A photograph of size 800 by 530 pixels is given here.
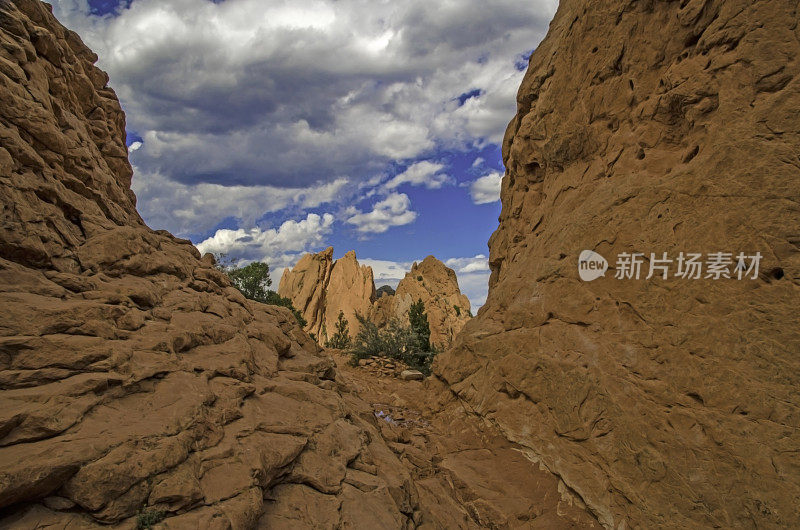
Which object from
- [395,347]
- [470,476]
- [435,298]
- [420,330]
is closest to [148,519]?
[470,476]

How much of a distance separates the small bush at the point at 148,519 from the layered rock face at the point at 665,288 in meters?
6.11

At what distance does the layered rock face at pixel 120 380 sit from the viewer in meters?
3.27

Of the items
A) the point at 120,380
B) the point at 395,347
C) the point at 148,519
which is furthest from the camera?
the point at 395,347

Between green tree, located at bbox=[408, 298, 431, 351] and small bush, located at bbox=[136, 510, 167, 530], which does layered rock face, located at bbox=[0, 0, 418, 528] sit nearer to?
small bush, located at bbox=[136, 510, 167, 530]

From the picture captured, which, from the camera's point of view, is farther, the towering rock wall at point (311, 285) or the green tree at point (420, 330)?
the towering rock wall at point (311, 285)

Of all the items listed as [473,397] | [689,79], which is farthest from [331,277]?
[689,79]

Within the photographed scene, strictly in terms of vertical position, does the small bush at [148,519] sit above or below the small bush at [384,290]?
below

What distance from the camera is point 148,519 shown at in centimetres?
322

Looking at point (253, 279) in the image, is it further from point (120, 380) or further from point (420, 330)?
point (120, 380)

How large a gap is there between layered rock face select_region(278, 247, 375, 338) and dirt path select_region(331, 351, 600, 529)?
42.8m

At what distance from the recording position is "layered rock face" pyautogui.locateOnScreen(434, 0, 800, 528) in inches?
203

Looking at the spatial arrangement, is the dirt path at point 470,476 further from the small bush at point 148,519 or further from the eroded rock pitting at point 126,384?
the small bush at point 148,519

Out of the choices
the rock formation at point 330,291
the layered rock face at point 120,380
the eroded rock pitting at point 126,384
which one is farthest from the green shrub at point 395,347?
the rock formation at point 330,291

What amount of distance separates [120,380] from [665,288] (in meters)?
7.29
